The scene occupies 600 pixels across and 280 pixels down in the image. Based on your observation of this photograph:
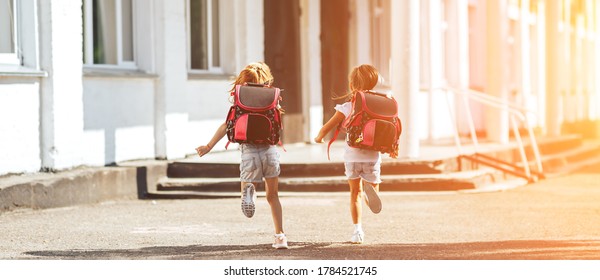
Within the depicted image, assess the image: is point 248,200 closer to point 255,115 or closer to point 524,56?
point 255,115

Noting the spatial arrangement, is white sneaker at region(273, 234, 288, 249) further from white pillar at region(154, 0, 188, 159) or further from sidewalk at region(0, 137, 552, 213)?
white pillar at region(154, 0, 188, 159)

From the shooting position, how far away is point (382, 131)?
9086mm

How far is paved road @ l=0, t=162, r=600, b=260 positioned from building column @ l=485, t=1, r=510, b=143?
6.34 meters

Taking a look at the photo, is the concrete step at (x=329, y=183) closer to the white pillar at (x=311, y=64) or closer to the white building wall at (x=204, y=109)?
the white building wall at (x=204, y=109)

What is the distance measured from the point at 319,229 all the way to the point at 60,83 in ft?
11.9

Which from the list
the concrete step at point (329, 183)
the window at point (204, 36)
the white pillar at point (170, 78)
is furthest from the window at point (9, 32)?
the window at point (204, 36)

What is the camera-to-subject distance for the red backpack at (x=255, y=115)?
29.0 ft

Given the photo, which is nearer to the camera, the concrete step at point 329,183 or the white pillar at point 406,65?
the concrete step at point 329,183

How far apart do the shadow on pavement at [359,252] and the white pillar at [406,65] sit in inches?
223

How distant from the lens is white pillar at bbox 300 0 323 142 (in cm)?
1919

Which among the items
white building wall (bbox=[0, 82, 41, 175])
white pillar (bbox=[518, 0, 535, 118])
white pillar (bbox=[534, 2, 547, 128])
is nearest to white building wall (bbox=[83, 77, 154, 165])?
white building wall (bbox=[0, 82, 41, 175])

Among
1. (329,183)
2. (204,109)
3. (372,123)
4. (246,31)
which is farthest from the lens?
(246,31)

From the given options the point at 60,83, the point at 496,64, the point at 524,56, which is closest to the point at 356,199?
the point at 60,83

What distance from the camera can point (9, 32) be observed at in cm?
1303
